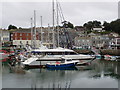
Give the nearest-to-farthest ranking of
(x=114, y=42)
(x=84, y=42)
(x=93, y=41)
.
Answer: (x=114, y=42) → (x=84, y=42) → (x=93, y=41)

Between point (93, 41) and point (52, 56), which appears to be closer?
point (52, 56)

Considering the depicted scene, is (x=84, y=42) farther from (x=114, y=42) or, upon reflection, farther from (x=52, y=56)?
(x=52, y=56)

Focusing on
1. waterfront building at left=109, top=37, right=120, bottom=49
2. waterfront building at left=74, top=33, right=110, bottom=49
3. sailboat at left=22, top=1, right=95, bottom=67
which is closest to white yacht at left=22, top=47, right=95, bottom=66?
sailboat at left=22, top=1, right=95, bottom=67

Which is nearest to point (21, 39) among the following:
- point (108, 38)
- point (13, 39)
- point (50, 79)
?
point (13, 39)

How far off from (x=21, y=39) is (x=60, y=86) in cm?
4968

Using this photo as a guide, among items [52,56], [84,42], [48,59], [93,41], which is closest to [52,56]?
[52,56]

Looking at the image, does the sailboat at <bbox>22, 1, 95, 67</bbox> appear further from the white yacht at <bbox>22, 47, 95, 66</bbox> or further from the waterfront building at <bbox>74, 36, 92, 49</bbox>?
the waterfront building at <bbox>74, 36, 92, 49</bbox>

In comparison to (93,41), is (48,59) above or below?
below

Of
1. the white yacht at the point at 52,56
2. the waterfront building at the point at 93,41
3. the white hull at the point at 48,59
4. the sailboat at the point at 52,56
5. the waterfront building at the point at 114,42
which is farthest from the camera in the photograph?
the waterfront building at the point at 93,41

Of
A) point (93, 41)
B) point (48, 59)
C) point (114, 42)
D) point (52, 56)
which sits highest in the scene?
point (93, 41)

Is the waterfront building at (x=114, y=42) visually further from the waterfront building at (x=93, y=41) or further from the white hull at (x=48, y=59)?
the white hull at (x=48, y=59)

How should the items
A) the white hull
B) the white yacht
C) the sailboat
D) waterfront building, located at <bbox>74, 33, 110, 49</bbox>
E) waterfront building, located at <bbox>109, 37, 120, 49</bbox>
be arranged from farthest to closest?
waterfront building, located at <bbox>74, 33, 110, 49</bbox> → waterfront building, located at <bbox>109, 37, 120, 49</bbox> → the white yacht → the sailboat → the white hull

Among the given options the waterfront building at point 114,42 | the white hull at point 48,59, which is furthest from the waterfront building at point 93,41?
the white hull at point 48,59

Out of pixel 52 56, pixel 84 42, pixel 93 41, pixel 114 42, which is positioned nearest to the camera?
pixel 52 56
